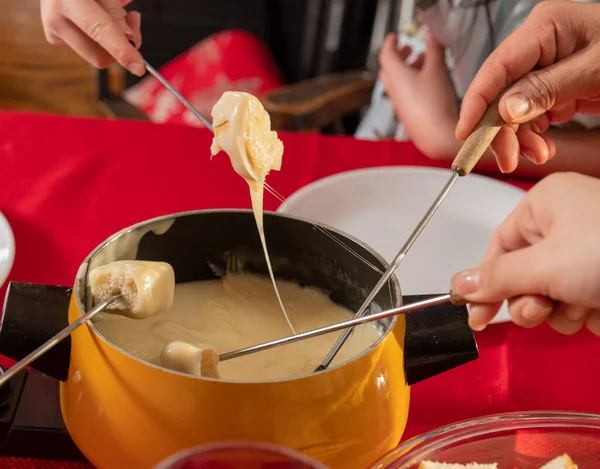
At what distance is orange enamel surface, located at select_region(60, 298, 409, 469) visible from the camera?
441 mm

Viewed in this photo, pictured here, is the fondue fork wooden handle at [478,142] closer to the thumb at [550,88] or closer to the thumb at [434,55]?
the thumb at [550,88]

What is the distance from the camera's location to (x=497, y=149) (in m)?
0.84

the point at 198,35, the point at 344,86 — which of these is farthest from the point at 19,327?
the point at 198,35

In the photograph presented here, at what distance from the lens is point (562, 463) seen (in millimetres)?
488

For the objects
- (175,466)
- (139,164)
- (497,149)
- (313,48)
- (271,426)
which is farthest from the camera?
(313,48)

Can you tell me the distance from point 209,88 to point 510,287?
183 centimetres

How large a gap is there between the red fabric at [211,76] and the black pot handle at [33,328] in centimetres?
165

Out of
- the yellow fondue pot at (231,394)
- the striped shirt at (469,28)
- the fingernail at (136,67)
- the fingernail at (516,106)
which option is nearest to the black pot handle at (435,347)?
the yellow fondue pot at (231,394)

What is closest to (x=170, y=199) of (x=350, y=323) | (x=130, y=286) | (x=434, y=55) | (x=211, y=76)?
(x=130, y=286)

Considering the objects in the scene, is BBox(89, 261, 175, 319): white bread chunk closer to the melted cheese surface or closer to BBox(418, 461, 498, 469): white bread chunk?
the melted cheese surface

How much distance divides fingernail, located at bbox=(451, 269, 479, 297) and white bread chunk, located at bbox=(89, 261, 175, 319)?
0.23 meters

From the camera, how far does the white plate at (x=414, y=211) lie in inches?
35.3

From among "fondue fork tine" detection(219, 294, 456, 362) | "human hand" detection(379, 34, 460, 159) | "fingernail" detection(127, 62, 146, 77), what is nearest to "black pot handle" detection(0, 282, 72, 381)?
Answer: "fondue fork tine" detection(219, 294, 456, 362)

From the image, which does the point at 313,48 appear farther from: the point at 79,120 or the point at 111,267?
the point at 111,267
